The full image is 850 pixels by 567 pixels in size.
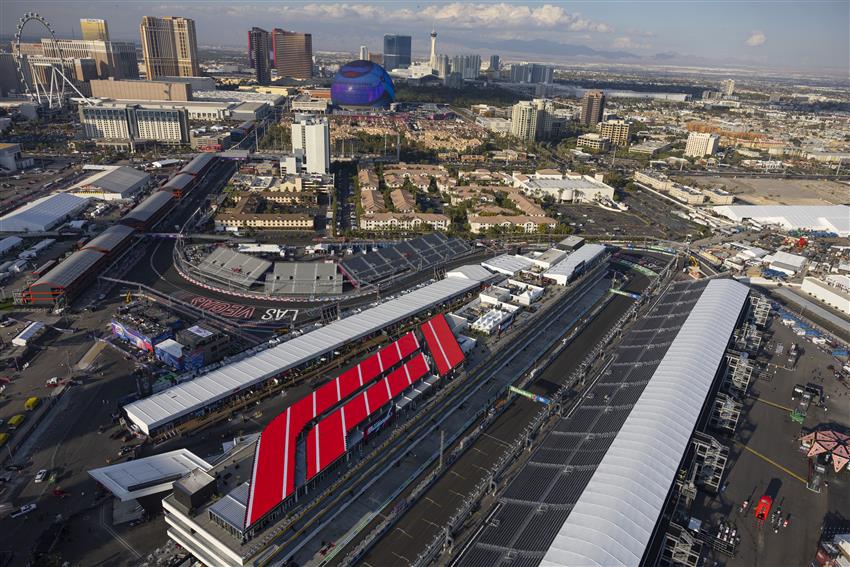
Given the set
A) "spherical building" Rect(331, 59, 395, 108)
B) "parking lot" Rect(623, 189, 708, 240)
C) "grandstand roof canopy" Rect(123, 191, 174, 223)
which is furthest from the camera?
"spherical building" Rect(331, 59, 395, 108)

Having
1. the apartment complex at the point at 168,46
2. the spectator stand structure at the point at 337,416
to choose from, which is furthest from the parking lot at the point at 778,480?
the apartment complex at the point at 168,46

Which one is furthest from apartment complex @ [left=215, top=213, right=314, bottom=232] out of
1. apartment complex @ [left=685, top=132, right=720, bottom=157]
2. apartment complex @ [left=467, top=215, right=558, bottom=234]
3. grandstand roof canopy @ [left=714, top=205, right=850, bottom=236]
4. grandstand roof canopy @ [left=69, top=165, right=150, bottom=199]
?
apartment complex @ [left=685, top=132, right=720, bottom=157]

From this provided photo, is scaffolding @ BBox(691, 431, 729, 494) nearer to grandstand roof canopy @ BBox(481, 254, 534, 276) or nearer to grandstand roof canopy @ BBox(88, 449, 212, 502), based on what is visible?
grandstand roof canopy @ BBox(481, 254, 534, 276)

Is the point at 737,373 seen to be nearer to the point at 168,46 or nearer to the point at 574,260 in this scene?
the point at 574,260

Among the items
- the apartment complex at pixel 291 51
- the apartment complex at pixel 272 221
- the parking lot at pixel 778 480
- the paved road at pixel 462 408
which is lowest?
the parking lot at pixel 778 480

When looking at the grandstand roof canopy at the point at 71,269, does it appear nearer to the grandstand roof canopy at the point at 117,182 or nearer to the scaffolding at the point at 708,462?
the grandstand roof canopy at the point at 117,182
